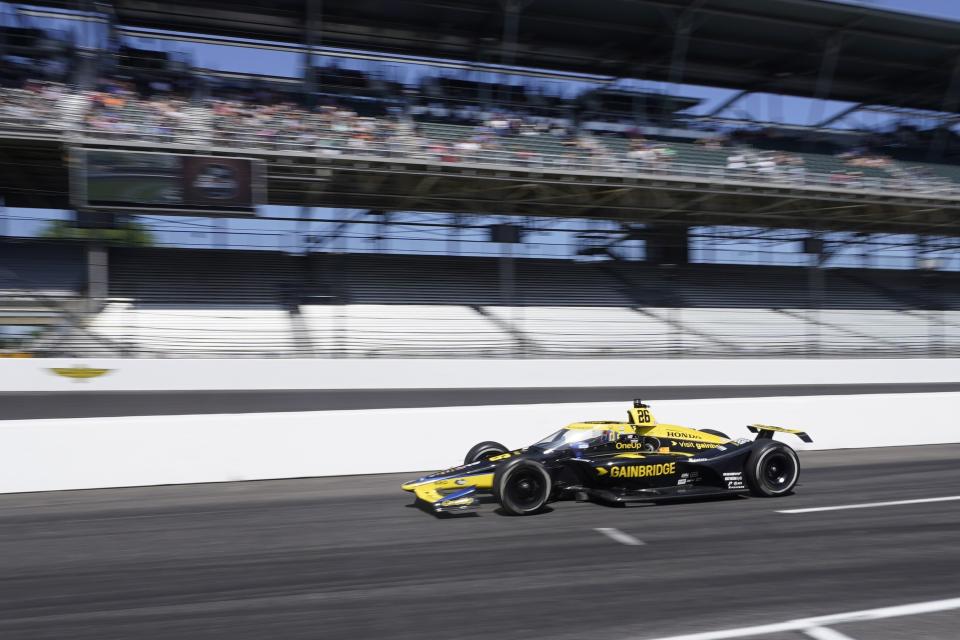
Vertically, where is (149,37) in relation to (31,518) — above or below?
above

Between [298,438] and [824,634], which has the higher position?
[298,438]

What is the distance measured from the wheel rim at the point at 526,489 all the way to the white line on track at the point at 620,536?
0.94 m

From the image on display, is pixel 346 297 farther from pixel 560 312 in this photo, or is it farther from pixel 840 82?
pixel 840 82

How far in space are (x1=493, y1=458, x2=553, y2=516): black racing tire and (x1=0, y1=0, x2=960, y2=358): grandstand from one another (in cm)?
772

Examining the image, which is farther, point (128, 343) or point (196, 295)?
point (196, 295)

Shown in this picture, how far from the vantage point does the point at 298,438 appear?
11.9 meters

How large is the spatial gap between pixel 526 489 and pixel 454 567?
2.27 metres

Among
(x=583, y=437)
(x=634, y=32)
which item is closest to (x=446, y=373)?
(x=583, y=437)

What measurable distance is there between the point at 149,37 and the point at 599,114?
1188cm

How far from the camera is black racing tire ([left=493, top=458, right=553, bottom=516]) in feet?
28.2

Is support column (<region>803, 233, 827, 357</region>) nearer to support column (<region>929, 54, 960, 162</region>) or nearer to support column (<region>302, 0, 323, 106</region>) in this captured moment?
support column (<region>929, 54, 960, 162</region>)

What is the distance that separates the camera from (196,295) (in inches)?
678

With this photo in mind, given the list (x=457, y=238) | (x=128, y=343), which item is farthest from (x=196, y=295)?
(x=457, y=238)

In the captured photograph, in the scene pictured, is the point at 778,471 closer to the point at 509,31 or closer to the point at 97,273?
the point at 97,273
